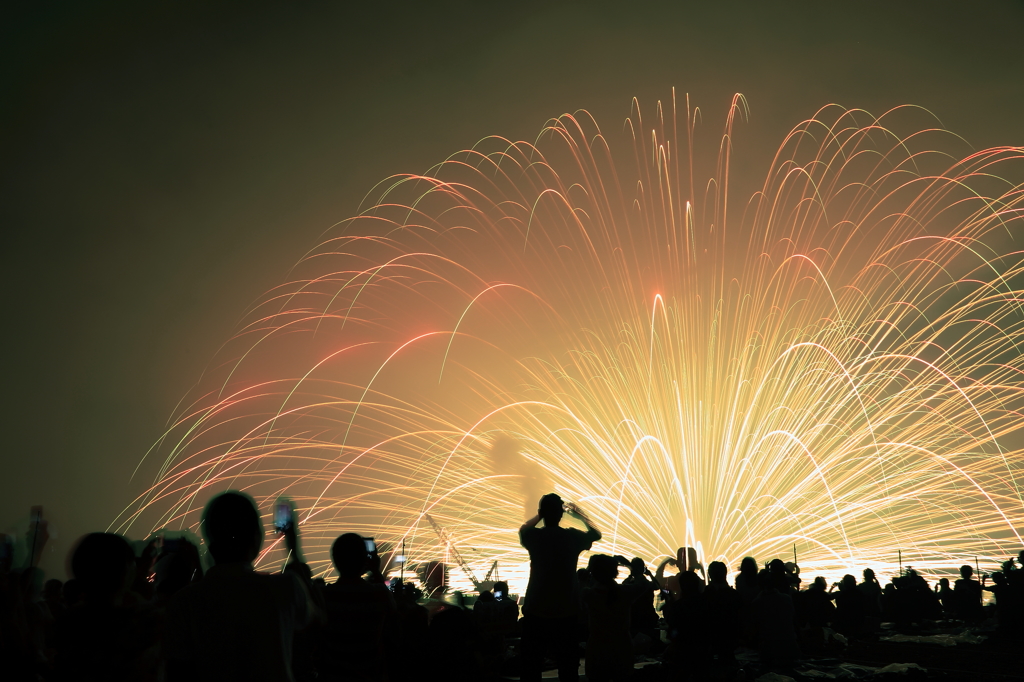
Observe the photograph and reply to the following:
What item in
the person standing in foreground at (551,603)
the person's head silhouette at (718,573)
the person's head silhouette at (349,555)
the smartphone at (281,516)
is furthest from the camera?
the person's head silhouette at (718,573)

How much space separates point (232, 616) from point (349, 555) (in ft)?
6.13

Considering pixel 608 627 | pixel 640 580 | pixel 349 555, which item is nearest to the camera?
pixel 349 555

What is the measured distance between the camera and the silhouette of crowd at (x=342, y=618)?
152 inches

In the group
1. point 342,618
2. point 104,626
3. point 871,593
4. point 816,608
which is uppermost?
point 871,593

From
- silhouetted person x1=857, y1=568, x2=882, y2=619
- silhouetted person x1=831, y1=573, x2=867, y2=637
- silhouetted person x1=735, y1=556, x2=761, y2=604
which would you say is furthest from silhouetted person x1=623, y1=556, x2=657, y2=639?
silhouetted person x1=857, y1=568, x2=882, y2=619

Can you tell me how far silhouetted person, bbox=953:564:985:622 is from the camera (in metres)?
19.8

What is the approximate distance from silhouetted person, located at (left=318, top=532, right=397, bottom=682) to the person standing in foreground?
2248 mm

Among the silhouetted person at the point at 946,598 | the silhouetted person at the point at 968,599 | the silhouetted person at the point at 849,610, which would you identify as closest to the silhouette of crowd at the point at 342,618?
the silhouetted person at the point at 849,610

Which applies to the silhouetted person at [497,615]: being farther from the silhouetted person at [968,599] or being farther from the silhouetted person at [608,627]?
the silhouetted person at [968,599]

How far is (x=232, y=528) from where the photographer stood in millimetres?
4008

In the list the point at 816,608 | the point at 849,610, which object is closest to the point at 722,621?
the point at 816,608

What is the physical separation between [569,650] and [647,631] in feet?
24.0

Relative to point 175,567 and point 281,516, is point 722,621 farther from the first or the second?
point 175,567

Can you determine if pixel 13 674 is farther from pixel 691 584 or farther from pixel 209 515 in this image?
pixel 691 584
